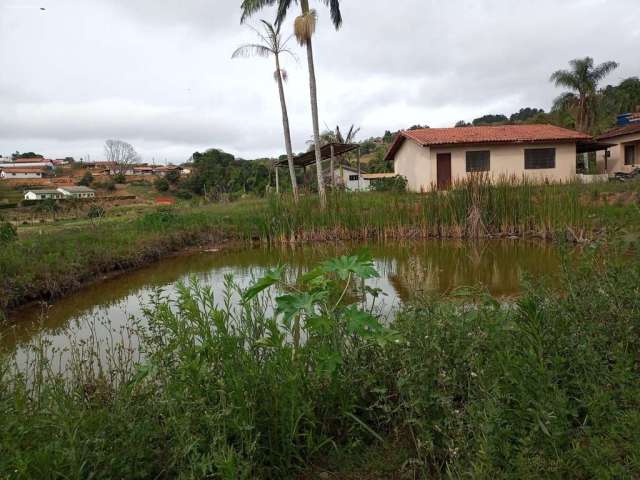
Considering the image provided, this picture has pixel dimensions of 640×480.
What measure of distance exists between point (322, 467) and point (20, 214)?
90.6ft

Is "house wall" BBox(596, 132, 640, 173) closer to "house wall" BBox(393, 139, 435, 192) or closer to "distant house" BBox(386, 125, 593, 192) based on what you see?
"distant house" BBox(386, 125, 593, 192)

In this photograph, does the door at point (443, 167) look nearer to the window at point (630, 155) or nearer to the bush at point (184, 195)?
the window at point (630, 155)

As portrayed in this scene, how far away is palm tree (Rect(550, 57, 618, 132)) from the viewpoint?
28.8 metres

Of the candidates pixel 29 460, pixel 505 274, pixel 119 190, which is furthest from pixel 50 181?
pixel 29 460

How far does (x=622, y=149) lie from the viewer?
874 inches

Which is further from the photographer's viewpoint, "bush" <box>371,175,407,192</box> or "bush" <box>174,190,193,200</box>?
"bush" <box>174,190,193,200</box>

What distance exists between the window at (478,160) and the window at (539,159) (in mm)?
1637

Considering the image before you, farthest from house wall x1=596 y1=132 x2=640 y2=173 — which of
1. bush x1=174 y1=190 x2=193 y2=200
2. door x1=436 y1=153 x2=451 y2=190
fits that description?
bush x1=174 y1=190 x2=193 y2=200

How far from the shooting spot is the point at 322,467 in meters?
2.17

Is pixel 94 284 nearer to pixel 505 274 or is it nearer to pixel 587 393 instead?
pixel 505 274

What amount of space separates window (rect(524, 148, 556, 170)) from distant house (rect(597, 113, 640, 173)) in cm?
318

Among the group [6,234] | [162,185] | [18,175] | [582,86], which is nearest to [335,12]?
[6,234]

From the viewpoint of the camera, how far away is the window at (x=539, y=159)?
2028 centimetres

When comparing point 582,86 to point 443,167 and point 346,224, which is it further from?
point 346,224
